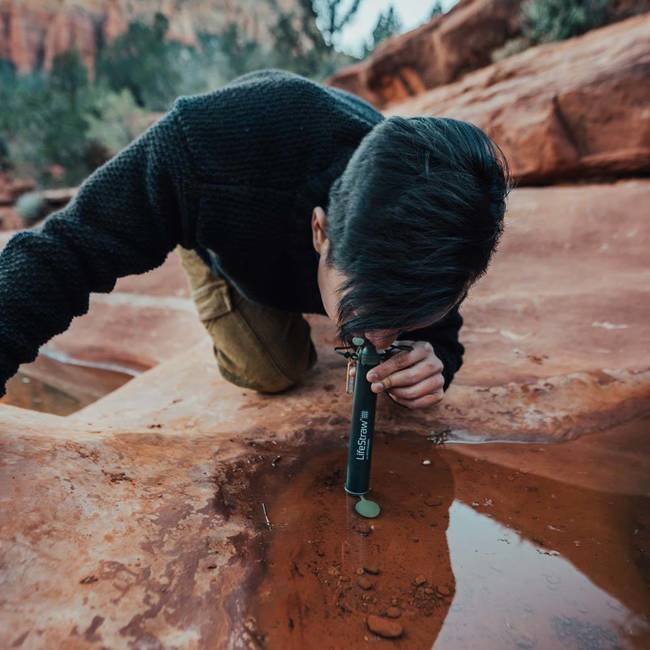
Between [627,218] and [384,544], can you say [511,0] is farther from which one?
[384,544]

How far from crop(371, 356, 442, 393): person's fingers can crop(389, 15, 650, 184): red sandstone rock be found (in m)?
2.82

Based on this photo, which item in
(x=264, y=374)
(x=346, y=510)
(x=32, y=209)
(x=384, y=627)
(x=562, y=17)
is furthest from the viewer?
(x=32, y=209)

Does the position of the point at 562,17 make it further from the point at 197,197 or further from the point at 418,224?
the point at 418,224

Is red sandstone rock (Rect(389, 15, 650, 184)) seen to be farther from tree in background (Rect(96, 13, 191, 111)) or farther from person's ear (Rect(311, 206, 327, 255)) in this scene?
tree in background (Rect(96, 13, 191, 111))

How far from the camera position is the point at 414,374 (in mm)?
1428

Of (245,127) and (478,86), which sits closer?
(245,127)

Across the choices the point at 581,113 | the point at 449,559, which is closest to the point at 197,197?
the point at 449,559

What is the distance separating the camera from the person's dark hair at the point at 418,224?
1.03 metres

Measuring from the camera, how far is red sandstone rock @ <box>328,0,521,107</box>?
6.84m

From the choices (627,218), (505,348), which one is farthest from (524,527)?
(627,218)

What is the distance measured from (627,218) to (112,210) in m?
2.83

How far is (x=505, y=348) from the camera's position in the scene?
2273mm

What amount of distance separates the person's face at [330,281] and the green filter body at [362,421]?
0.03 metres

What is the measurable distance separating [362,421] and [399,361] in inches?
8.1
